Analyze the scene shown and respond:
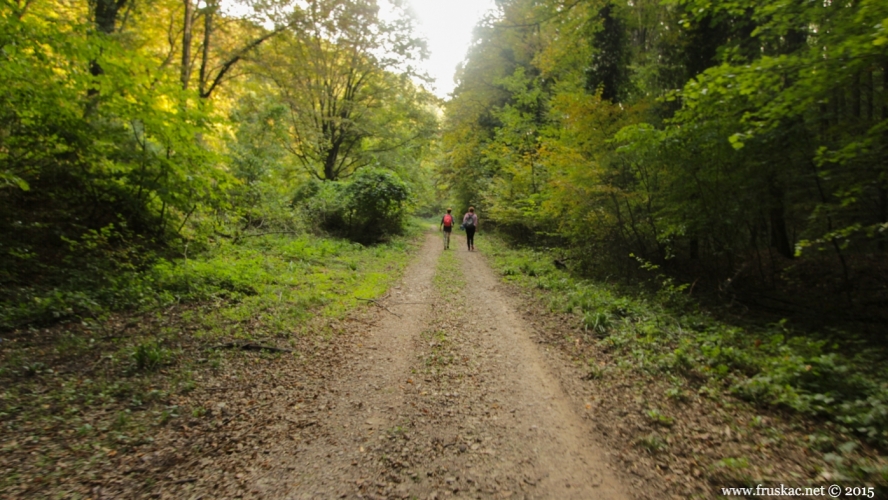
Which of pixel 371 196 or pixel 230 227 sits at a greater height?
pixel 371 196

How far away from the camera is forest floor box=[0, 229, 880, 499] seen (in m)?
2.90

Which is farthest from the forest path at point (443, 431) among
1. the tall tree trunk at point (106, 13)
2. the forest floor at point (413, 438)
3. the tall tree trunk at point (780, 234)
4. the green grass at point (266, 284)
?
the tall tree trunk at point (106, 13)

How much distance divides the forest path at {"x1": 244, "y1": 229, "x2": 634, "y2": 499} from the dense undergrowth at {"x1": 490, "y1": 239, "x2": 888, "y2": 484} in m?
1.29

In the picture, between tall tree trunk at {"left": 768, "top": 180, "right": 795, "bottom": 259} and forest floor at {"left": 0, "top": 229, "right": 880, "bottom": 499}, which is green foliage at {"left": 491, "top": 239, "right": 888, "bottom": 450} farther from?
tall tree trunk at {"left": 768, "top": 180, "right": 795, "bottom": 259}

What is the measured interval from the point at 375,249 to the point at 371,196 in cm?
239

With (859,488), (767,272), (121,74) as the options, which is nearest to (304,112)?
(121,74)

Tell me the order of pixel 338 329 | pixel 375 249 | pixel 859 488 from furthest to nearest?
pixel 375 249 → pixel 338 329 → pixel 859 488

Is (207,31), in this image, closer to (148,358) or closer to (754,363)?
(148,358)

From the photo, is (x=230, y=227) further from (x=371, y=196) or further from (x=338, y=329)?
(x=338, y=329)

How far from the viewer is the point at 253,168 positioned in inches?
522

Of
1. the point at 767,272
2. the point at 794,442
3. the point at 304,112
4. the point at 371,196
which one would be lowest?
the point at 794,442

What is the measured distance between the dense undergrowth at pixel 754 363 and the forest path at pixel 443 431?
50.9 inches

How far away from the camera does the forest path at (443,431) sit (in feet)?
9.78

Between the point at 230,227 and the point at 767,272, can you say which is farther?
the point at 230,227
